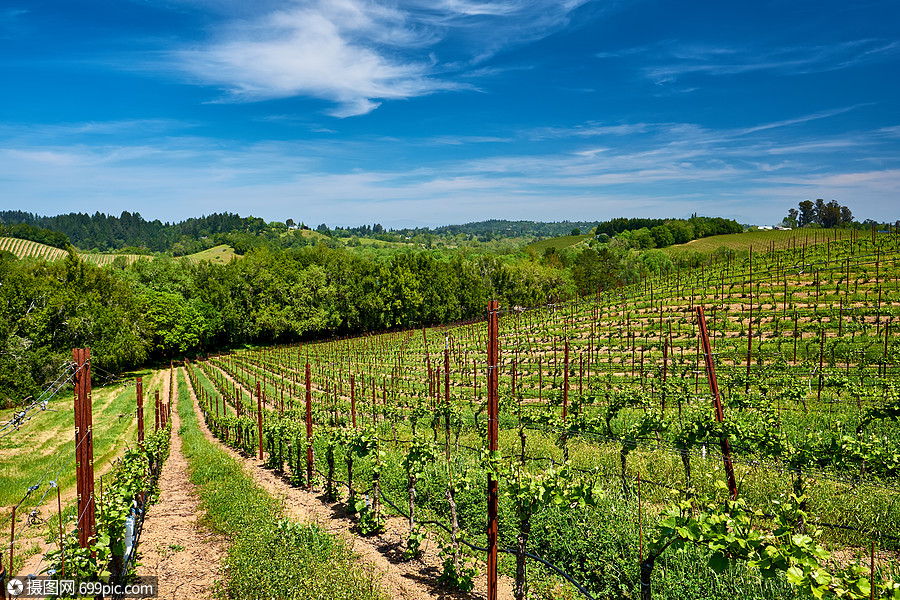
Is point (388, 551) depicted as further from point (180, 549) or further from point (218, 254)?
point (218, 254)

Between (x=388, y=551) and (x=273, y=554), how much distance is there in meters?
2.05

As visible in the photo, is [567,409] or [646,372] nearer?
[567,409]

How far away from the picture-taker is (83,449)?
6.59 m

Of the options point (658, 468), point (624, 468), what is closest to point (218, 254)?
point (658, 468)

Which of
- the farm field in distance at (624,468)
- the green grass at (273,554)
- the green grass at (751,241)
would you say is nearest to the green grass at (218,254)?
the farm field in distance at (624,468)

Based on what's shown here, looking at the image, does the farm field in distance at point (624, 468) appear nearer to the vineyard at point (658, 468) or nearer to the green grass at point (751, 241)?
the vineyard at point (658, 468)

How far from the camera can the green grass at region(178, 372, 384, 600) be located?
682 centimetres

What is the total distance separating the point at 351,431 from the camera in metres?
10.7

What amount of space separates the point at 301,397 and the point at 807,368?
25.2 metres

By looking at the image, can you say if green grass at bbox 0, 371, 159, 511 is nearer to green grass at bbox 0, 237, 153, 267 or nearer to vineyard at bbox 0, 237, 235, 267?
vineyard at bbox 0, 237, 235, 267

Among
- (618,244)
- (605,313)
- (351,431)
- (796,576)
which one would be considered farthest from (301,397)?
(618,244)

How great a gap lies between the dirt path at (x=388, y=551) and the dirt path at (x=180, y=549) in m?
1.84

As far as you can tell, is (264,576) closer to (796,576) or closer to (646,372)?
(796,576)

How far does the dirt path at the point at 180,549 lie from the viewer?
774 cm
